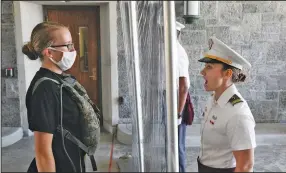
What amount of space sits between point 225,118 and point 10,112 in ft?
1.73

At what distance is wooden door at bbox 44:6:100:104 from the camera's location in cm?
68

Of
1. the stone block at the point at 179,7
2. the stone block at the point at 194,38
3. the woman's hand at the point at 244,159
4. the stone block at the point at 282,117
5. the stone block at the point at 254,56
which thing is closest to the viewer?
the stone block at the point at 179,7

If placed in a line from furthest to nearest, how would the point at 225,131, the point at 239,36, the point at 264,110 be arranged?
1. the point at 239,36
2. the point at 264,110
3. the point at 225,131

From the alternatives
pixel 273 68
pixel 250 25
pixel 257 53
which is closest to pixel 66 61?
pixel 273 68

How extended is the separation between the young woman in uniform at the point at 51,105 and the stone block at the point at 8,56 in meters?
0.03

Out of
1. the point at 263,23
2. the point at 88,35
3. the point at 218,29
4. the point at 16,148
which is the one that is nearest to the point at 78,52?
the point at 88,35

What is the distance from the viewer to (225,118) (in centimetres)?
77

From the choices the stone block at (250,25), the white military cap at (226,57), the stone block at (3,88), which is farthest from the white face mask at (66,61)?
the stone block at (250,25)

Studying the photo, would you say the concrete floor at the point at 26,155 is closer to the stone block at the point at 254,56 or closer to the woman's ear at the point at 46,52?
the woman's ear at the point at 46,52

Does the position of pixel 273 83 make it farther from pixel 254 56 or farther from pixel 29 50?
pixel 29 50

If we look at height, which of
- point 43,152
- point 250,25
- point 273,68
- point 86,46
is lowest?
point 43,152

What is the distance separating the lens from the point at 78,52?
2.30ft

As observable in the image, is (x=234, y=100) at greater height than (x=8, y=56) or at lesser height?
lesser

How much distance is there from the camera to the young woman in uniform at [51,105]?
0.59 metres
